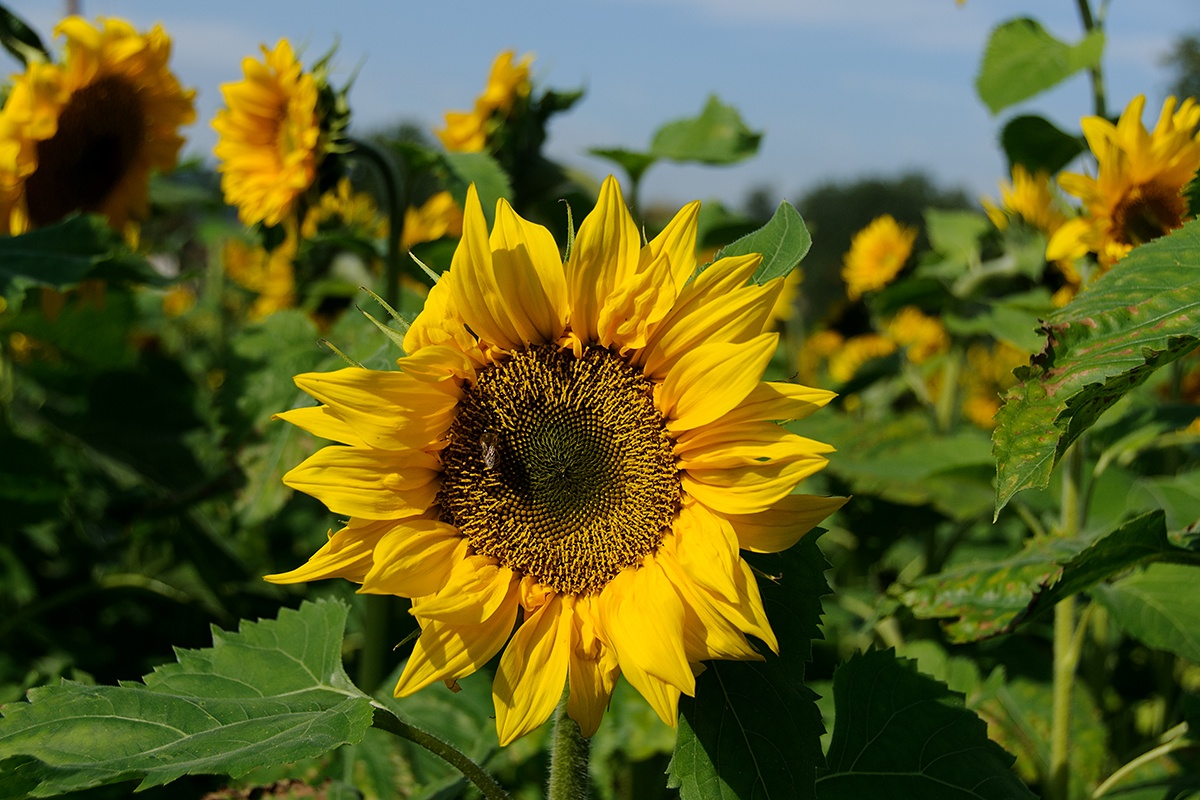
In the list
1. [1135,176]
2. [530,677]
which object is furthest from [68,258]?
[1135,176]

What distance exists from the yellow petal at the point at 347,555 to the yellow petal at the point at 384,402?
0.10 m

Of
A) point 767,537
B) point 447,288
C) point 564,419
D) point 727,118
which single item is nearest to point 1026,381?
point 767,537

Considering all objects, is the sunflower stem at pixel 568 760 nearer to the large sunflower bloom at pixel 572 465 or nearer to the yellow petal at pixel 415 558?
the large sunflower bloom at pixel 572 465

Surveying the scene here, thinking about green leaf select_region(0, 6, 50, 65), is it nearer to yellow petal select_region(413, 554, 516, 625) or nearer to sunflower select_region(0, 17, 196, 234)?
sunflower select_region(0, 17, 196, 234)

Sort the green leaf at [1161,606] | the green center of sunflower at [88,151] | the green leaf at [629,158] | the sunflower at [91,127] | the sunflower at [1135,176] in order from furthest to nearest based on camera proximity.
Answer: the green leaf at [629,158]
the green center of sunflower at [88,151]
the sunflower at [91,127]
the sunflower at [1135,176]
the green leaf at [1161,606]

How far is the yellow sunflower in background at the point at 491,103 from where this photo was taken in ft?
8.82

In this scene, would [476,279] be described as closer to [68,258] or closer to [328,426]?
[328,426]

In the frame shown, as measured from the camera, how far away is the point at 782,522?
1099 mm

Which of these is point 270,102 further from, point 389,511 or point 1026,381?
point 1026,381

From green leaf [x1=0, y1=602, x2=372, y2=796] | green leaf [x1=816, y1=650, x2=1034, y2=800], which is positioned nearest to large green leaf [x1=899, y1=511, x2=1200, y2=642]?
green leaf [x1=816, y1=650, x2=1034, y2=800]

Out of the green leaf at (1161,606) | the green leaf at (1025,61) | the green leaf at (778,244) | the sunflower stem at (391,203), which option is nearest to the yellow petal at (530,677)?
the green leaf at (778,244)

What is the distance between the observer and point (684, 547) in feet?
3.76

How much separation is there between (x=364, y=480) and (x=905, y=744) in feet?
2.48

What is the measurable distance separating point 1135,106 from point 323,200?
1603mm
